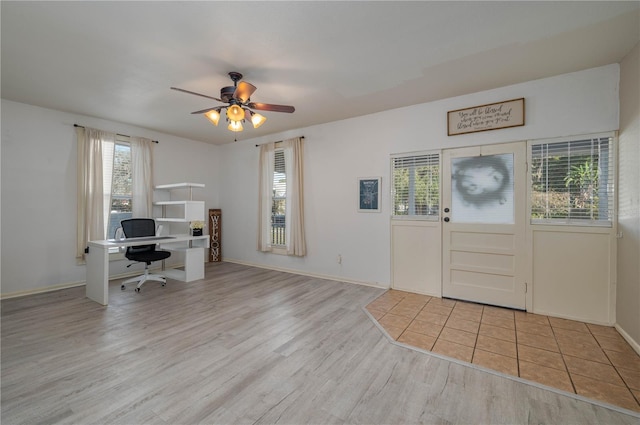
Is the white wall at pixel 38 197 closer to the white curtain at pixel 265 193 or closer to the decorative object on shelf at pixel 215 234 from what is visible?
the decorative object on shelf at pixel 215 234

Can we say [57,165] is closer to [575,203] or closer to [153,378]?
[153,378]

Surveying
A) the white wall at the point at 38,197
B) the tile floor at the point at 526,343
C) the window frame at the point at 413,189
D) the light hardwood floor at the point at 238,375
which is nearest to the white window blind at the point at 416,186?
the window frame at the point at 413,189

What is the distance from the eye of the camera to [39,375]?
79.7 inches

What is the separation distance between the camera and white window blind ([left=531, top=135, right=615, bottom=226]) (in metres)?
2.86

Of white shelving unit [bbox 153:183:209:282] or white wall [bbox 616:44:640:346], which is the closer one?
white wall [bbox 616:44:640:346]

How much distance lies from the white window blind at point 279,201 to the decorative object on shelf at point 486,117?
2.97 m

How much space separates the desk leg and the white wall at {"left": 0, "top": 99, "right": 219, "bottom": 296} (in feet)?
2.88

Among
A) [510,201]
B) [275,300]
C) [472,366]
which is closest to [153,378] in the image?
[275,300]

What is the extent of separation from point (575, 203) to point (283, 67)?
3.43m

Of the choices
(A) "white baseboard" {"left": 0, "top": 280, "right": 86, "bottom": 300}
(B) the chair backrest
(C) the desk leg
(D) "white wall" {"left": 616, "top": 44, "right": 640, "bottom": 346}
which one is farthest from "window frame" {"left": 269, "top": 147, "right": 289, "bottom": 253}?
(D) "white wall" {"left": 616, "top": 44, "right": 640, "bottom": 346}

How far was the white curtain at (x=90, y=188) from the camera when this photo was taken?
4.28 metres

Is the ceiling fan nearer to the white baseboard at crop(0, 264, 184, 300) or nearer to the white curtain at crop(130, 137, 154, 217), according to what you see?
the white curtain at crop(130, 137, 154, 217)

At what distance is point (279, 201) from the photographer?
17.7 ft

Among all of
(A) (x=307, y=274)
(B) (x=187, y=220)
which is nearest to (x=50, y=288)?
(B) (x=187, y=220)
